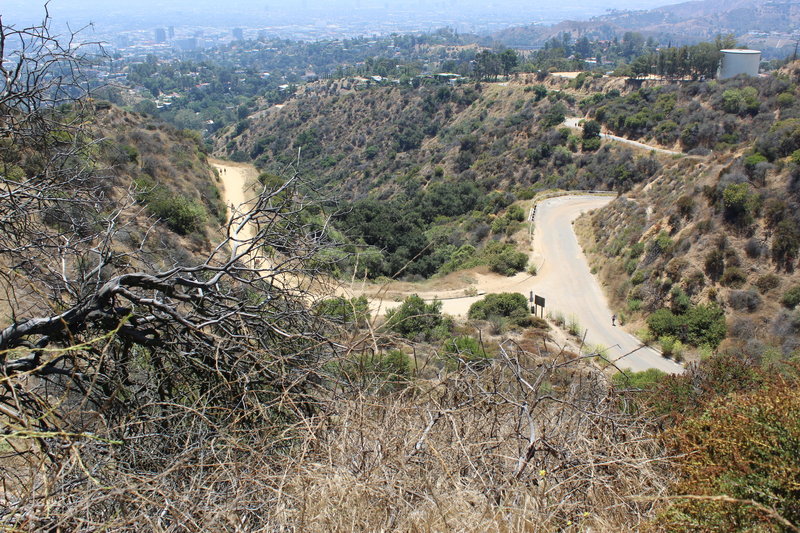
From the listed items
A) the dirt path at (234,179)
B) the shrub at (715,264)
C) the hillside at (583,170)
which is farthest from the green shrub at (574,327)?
the dirt path at (234,179)

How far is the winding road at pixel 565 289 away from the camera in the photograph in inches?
727

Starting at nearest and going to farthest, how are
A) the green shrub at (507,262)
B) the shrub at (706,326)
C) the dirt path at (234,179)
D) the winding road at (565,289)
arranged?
the shrub at (706,326) < the winding road at (565,289) < the green shrub at (507,262) < the dirt path at (234,179)

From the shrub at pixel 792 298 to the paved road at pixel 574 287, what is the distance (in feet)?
15.6

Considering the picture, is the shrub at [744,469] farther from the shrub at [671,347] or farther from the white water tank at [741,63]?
the white water tank at [741,63]

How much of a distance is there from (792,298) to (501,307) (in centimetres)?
1017

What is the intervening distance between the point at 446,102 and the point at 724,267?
63.9 meters

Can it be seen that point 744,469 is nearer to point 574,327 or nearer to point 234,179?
point 574,327

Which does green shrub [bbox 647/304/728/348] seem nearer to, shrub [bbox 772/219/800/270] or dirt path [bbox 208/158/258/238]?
shrub [bbox 772/219/800/270]

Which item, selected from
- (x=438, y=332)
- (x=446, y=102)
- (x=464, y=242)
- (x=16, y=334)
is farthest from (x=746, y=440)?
(x=446, y=102)

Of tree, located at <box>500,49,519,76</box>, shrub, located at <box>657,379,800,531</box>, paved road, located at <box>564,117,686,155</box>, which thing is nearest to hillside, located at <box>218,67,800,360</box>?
paved road, located at <box>564,117,686,155</box>

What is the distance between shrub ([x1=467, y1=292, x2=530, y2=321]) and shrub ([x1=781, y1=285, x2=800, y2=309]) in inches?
353

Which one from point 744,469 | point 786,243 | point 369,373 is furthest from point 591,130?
point 744,469

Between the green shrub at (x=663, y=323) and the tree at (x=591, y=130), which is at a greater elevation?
the tree at (x=591, y=130)

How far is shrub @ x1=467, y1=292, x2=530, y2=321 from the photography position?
20609 mm
